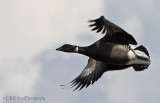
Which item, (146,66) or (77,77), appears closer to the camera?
(146,66)

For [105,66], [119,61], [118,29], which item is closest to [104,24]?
[118,29]

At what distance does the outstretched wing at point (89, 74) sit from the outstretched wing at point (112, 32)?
1.90 m

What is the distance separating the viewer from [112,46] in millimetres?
16188

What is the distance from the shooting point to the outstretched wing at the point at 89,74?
17766 millimetres

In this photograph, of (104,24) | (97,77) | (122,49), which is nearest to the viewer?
(104,24)

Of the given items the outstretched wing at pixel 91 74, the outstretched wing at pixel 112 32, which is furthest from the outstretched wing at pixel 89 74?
the outstretched wing at pixel 112 32

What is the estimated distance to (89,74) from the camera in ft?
59.0

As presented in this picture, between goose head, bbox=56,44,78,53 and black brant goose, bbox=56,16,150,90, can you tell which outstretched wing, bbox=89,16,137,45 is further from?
goose head, bbox=56,44,78,53

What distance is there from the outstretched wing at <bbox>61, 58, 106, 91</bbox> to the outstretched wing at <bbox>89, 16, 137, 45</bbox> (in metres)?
1.90

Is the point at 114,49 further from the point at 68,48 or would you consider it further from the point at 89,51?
the point at 68,48

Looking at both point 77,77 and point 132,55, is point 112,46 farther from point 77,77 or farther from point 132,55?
point 77,77

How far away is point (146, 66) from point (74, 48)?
7.03 ft

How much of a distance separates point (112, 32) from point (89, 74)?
2.88 metres

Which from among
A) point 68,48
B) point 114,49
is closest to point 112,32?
point 114,49
